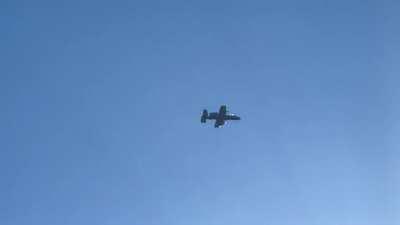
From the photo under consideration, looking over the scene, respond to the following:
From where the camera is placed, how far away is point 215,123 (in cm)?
9825

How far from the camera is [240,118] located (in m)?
100

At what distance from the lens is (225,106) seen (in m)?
98.5

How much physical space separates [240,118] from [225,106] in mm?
5062

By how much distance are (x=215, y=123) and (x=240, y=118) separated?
6608 mm

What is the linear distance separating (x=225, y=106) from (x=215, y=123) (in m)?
4.78
